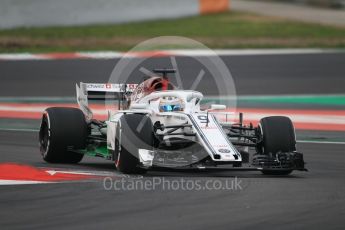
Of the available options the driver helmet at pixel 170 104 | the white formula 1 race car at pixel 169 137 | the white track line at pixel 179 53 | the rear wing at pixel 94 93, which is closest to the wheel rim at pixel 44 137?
the white formula 1 race car at pixel 169 137

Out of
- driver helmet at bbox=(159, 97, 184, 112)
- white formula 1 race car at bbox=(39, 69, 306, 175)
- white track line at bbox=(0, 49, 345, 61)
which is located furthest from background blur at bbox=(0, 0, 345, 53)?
driver helmet at bbox=(159, 97, 184, 112)

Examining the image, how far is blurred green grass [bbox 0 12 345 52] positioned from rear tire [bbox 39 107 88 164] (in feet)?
Answer: 54.9

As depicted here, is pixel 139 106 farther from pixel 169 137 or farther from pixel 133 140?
pixel 133 140

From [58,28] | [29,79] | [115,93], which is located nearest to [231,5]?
[58,28]

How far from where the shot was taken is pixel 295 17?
4125 centimetres

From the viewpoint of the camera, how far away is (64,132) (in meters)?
14.2

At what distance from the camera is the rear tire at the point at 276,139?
1314 centimetres

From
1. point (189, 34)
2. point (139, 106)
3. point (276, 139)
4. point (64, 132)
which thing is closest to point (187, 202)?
point (276, 139)

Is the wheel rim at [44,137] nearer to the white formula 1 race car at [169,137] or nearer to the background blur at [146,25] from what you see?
the white formula 1 race car at [169,137]

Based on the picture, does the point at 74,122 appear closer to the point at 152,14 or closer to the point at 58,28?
the point at 58,28

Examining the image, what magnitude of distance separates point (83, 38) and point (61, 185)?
22.2 metres

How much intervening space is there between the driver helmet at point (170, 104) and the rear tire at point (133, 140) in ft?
1.62

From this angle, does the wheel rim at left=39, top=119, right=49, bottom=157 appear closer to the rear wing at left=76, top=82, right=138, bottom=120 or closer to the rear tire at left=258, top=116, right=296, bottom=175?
the rear wing at left=76, top=82, right=138, bottom=120

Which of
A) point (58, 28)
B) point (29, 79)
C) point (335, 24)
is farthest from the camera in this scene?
point (335, 24)
